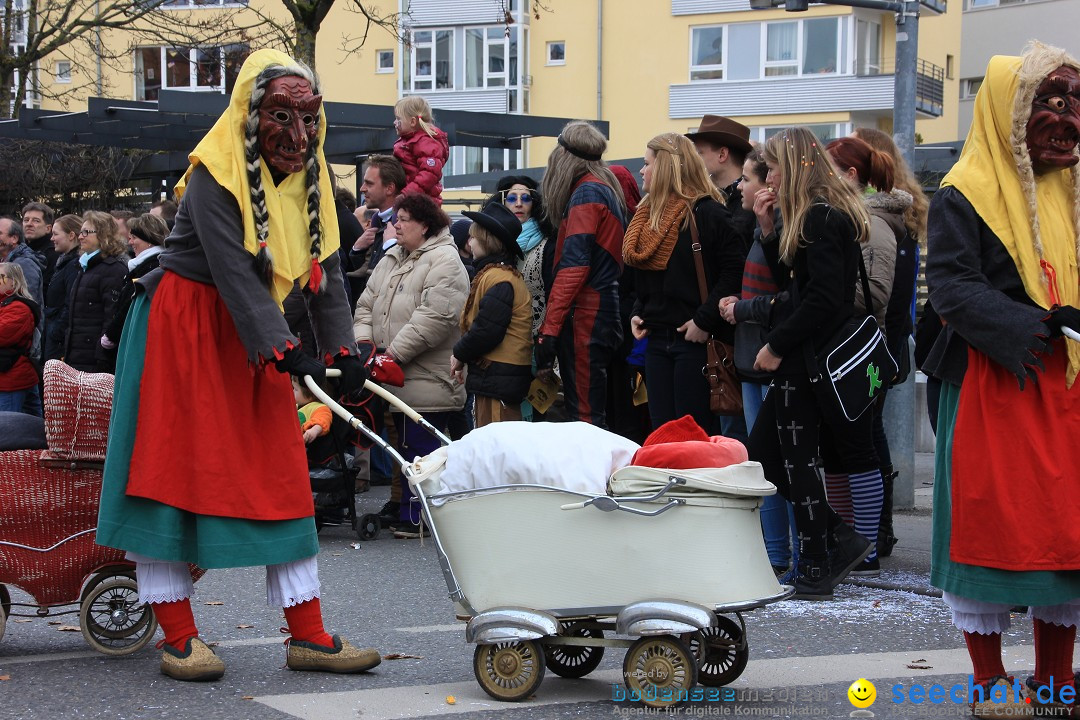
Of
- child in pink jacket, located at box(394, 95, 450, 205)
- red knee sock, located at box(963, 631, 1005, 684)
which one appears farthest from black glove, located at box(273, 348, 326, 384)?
child in pink jacket, located at box(394, 95, 450, 205)

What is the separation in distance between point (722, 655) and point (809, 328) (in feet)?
6.73

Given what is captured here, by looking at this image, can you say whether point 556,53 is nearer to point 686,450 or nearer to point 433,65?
point 433,65

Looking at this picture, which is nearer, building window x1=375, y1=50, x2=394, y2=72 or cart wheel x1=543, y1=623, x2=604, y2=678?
cart wheel x1=543, y1=623, x2=604, y2=678

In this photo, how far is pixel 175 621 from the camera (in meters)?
5.11

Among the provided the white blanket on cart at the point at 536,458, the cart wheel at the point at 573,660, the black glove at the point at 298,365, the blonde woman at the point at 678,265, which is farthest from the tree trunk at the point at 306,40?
the cart wheel at the point at 573,660

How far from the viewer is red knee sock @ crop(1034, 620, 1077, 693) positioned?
177 inches

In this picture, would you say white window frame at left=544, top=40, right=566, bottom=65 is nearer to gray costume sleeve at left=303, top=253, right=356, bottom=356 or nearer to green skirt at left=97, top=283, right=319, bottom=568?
gray costume sleeve at left=303, top=253, right=356, bottom=356

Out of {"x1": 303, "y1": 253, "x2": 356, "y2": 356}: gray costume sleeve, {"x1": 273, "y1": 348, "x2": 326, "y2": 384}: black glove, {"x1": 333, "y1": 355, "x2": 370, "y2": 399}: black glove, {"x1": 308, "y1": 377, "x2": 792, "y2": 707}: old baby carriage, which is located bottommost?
{"x1": 308, "y1": 377, "x2": 792, "y2": 707}: old baby carriage

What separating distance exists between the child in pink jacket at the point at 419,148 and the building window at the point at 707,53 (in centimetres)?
3187

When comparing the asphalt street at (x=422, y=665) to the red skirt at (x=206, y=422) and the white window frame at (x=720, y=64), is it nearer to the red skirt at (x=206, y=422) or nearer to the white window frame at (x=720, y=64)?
the red skirt at (x=206, y=422)

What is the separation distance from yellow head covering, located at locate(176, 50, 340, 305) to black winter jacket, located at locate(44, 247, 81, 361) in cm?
677

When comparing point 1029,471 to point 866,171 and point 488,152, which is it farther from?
point 488,152

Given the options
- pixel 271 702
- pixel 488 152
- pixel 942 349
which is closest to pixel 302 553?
pixel 271 702

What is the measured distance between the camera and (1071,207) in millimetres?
4641
